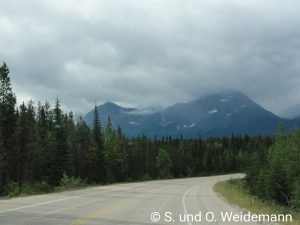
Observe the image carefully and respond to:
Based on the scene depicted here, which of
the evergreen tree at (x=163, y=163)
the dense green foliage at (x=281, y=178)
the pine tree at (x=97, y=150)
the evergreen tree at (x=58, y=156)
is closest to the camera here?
the dense green foliage at (x=281, y=178)

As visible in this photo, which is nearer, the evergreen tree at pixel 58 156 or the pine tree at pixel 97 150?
the evergreen tree at pixel 58 156

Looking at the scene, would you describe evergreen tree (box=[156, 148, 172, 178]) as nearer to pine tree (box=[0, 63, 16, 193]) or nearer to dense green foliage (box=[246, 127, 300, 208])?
dense green foliage (box=[246, 127, 300, 208])

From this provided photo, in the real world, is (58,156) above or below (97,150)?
below

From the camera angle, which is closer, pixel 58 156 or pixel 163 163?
pixel 58 156

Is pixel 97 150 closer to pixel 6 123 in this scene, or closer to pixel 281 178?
pixel 6 123

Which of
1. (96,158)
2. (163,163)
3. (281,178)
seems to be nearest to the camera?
(281,178)

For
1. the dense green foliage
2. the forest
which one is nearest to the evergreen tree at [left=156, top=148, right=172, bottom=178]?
the forest

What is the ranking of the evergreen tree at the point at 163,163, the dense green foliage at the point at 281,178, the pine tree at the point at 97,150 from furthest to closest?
1. the evergreen tree at the point at 163,163
2. the pine tree at the point at 97,150
3. the dense green foliage at the point at 281,178

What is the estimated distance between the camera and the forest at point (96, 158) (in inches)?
2101

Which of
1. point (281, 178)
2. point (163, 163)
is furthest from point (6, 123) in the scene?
point (163, 163)

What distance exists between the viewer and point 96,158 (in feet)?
281

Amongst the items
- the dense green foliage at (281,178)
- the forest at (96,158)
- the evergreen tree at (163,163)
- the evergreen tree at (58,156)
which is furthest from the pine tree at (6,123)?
the evergreen tree at (163,163)

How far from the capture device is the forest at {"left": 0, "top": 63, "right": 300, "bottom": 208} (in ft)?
175

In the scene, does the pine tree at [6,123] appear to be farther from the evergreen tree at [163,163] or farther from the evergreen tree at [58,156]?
the evergreen tree at [163,163]
